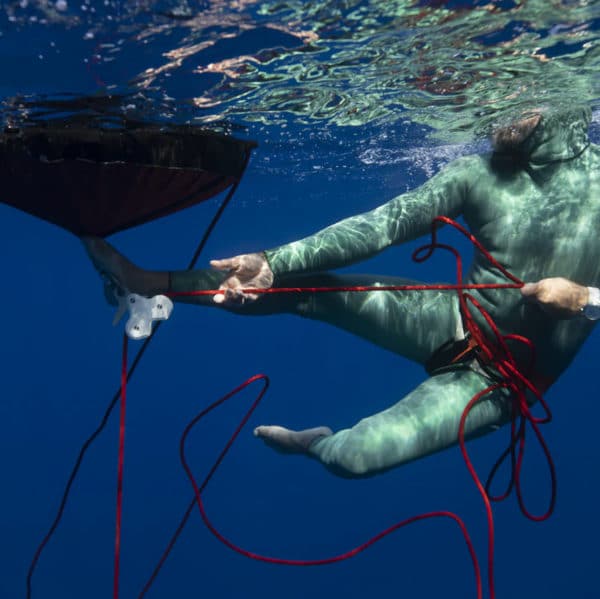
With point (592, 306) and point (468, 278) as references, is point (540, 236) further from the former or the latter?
point (592, 306)

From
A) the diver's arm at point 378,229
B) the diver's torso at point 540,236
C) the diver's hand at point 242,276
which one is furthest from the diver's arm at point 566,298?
the diver's hand at point 242,276

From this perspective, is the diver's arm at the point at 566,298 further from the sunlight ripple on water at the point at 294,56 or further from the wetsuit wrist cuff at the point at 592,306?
the sunlight ripple on water at the point at 294,56

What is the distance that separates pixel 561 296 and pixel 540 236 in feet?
2.85

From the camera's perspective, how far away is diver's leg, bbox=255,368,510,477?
3.67m

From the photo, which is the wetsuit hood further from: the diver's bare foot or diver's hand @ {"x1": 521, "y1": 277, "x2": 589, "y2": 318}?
the diver's bare foot

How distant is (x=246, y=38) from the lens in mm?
6387

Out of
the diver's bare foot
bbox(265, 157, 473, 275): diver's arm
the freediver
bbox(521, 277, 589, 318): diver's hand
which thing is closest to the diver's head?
Answer: the freediver

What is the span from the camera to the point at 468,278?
4.58 metres

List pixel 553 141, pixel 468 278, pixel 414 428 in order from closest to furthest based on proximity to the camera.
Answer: pixel 414 428
pixel 553 141
pixel 468 278

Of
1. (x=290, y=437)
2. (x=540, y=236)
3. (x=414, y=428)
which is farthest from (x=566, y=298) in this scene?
(x=290, y=437)

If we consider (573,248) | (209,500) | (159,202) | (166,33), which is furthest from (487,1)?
(209,500)

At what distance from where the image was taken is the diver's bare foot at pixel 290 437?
165 inches

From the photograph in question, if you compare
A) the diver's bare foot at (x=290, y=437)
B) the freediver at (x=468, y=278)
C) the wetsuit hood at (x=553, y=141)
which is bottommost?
the diver's bare foot at (x=290, y=437)

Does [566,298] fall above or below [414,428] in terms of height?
above
